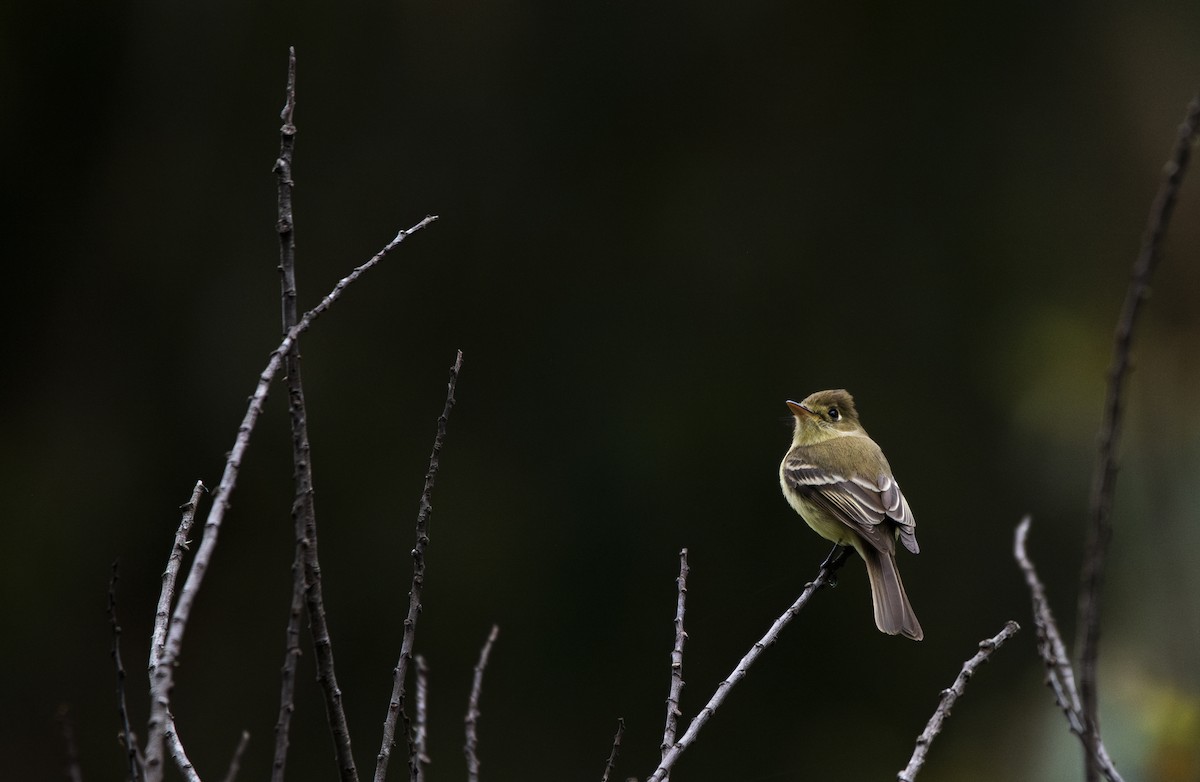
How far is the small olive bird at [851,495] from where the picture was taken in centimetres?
388

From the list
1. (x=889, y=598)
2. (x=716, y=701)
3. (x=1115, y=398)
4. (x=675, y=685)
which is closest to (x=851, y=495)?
(x=889, y=598)

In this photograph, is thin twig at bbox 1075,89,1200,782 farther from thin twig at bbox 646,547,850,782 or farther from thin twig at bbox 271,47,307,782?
thin twig at bbox 271,47,307,782

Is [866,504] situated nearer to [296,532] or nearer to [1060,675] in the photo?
[1060,675]

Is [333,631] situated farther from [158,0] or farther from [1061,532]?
[1061,532]

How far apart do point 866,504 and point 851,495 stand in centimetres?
6

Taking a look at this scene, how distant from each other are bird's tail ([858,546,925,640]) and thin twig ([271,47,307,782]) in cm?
223

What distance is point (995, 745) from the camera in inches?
298

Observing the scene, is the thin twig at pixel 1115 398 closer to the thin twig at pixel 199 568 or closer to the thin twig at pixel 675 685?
the thin twig at pixel 675 685

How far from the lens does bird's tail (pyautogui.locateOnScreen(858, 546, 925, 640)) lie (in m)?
3.72

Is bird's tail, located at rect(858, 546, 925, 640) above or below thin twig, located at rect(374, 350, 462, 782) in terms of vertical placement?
below

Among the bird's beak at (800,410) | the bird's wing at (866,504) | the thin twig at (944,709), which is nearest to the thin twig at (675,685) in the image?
the thin twig at (944,709)

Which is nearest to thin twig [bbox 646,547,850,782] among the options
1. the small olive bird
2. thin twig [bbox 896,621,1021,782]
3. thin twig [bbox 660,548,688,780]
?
thin twig [bbox 660,548,688,780]

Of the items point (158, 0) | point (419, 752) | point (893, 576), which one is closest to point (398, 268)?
point (158, 0)

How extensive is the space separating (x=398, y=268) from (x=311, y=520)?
5.86 metres
